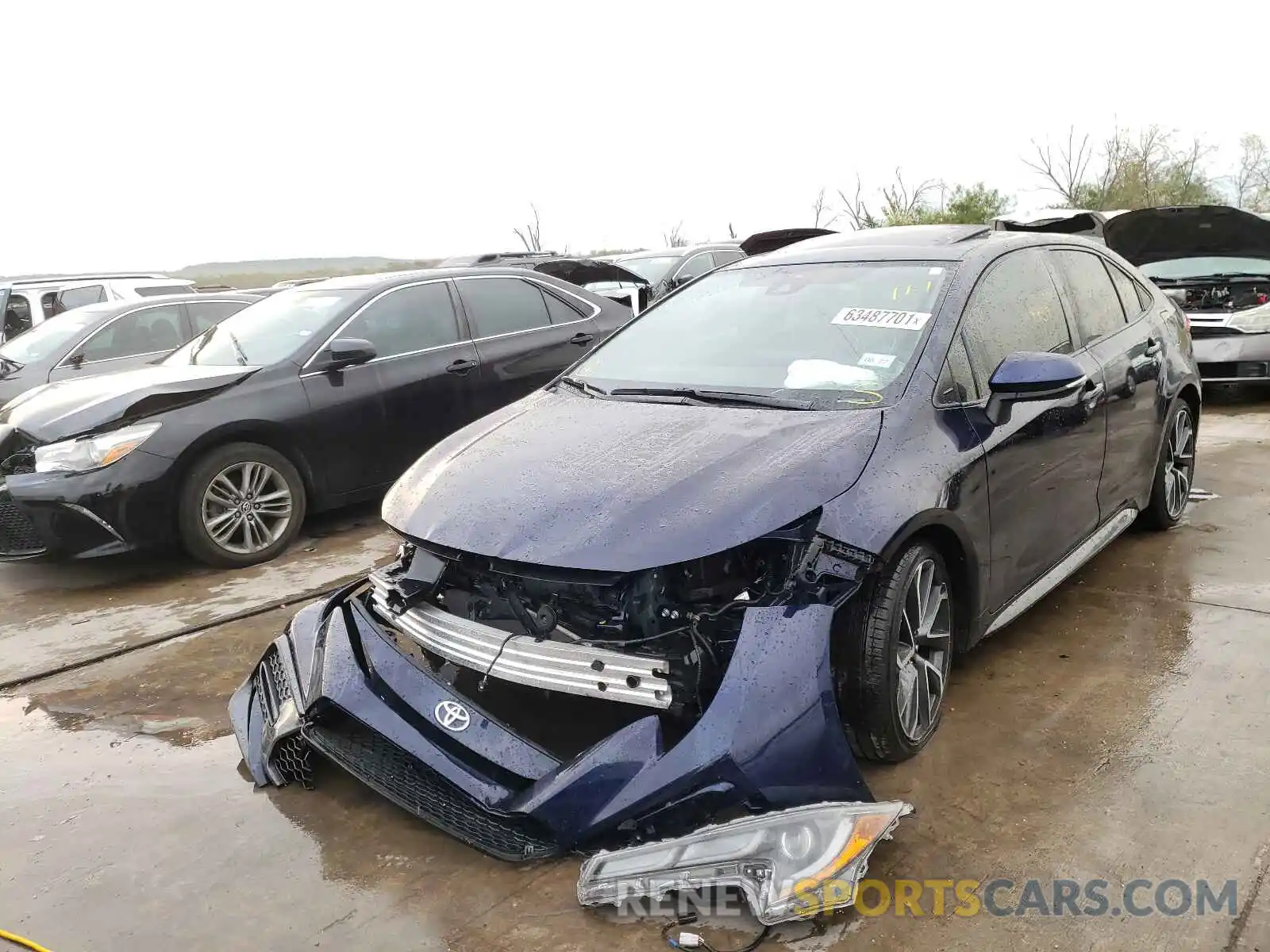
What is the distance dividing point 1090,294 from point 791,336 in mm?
1565

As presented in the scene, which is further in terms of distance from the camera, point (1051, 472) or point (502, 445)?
point (1051, 472)

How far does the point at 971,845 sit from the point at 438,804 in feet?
4.57

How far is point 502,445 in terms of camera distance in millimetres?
3193

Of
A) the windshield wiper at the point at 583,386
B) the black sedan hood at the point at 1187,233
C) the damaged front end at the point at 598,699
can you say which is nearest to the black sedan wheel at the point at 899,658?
the damaged front end at the point at 598,699

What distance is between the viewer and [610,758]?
2.34 meters

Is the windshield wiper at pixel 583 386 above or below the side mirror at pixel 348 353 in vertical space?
below

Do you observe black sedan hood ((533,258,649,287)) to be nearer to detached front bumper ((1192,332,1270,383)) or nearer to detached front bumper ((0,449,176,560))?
detached front bumper ((0,449,176,560))

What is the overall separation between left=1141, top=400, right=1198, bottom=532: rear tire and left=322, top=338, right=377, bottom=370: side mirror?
13.8 feet

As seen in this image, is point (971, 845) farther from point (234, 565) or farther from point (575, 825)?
point (234, 565)

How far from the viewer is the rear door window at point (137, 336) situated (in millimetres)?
8672

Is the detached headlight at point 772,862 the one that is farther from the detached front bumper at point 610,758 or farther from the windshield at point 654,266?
the windshield at point 654,266

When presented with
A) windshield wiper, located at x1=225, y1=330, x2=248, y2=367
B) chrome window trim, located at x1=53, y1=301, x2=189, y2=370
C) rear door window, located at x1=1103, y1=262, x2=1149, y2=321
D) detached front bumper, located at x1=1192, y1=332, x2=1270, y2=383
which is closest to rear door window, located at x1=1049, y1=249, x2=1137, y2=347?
rear door window, located at x1=1103, y1=262, x2=1149, y2=321

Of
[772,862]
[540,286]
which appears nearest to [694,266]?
[540,286]

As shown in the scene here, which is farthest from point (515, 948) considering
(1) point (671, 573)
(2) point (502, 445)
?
(2) point (502, 445)
